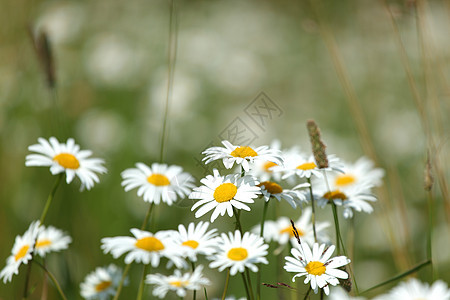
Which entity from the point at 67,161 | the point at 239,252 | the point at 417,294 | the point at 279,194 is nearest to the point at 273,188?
the point at 279,194

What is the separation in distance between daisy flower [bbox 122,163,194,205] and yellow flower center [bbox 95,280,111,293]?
0.22 meters

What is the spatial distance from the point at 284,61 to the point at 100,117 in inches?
82.1

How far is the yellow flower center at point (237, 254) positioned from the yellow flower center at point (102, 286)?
0.37 m

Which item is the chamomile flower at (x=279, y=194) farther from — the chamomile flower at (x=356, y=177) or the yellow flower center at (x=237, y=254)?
the chamomile flower at (x=356, y=177)

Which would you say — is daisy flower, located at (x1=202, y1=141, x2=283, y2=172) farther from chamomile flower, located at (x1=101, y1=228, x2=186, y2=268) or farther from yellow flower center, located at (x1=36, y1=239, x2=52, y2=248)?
yellow flower center, located at (x1=36, y1=239, x2=52, y2=248)

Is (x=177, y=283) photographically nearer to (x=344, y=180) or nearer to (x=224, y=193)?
(x=224, y=193)

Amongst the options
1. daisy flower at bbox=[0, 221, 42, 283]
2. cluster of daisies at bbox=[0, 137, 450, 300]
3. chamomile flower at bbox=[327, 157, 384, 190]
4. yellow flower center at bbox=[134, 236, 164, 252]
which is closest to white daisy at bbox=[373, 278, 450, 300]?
cluster of daisies at bbox=[0, 137, 450, 300]

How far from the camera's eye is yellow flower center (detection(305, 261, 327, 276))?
0.72 m

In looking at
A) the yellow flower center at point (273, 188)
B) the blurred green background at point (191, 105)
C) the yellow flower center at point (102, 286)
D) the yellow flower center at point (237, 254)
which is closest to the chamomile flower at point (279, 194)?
the yellow flower center at point (273, 188)

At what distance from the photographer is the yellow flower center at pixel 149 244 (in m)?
0.76

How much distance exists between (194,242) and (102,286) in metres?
0.32

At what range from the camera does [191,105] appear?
3.07 metres

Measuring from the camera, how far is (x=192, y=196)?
0.80 metres

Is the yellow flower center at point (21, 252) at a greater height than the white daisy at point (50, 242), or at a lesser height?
lesser
